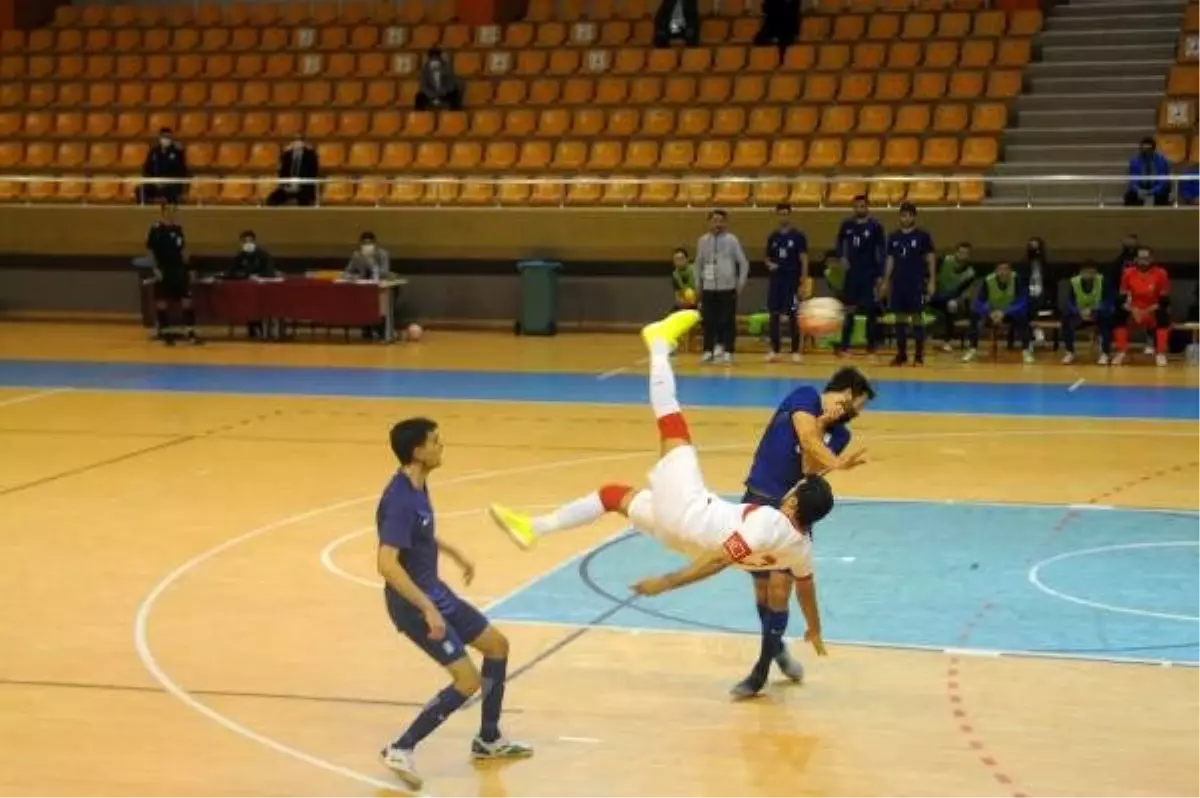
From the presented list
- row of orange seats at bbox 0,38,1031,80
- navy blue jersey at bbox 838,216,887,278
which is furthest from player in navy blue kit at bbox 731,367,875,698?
row of orange seats at bbox 0,38,1031,80

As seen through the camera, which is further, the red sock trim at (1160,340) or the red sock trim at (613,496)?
the red sock trim at (1160,340)

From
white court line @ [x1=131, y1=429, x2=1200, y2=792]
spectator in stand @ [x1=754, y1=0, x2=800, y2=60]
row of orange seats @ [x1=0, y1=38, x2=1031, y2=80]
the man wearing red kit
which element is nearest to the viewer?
white court line @ [x1=131, y1=429, x2=1200, y2=792]

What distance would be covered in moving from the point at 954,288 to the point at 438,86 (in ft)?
29.5

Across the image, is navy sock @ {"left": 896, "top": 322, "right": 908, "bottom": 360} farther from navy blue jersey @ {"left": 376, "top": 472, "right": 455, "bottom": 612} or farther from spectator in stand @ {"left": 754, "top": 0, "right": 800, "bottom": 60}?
navy blue jersey @ {"left": 376, "top": 472, "right": 455, "bottom": 612}

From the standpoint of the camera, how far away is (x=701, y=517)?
26.8ft

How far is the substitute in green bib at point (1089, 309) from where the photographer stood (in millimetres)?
22547

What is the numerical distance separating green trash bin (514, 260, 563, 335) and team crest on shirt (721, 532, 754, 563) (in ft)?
60.7

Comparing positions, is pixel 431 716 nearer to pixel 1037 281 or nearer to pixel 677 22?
pixel 1037 281

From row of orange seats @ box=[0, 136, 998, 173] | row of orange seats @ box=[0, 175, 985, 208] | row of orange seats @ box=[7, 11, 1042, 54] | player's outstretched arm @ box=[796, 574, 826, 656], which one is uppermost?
row of orange seats @ box=[7, 11, 1042, 54]

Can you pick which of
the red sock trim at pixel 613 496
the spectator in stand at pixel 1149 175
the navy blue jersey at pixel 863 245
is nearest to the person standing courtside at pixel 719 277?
the navy blue jersey at pixel 863 245

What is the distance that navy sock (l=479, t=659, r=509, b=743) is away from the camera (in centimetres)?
793

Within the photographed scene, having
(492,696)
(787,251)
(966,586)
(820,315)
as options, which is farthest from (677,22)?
(492,696)

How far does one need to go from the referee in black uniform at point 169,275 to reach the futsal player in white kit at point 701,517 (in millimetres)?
17476

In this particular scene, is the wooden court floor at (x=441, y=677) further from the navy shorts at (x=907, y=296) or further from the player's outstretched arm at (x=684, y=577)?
the navy shorts at (x=907, y=296)
